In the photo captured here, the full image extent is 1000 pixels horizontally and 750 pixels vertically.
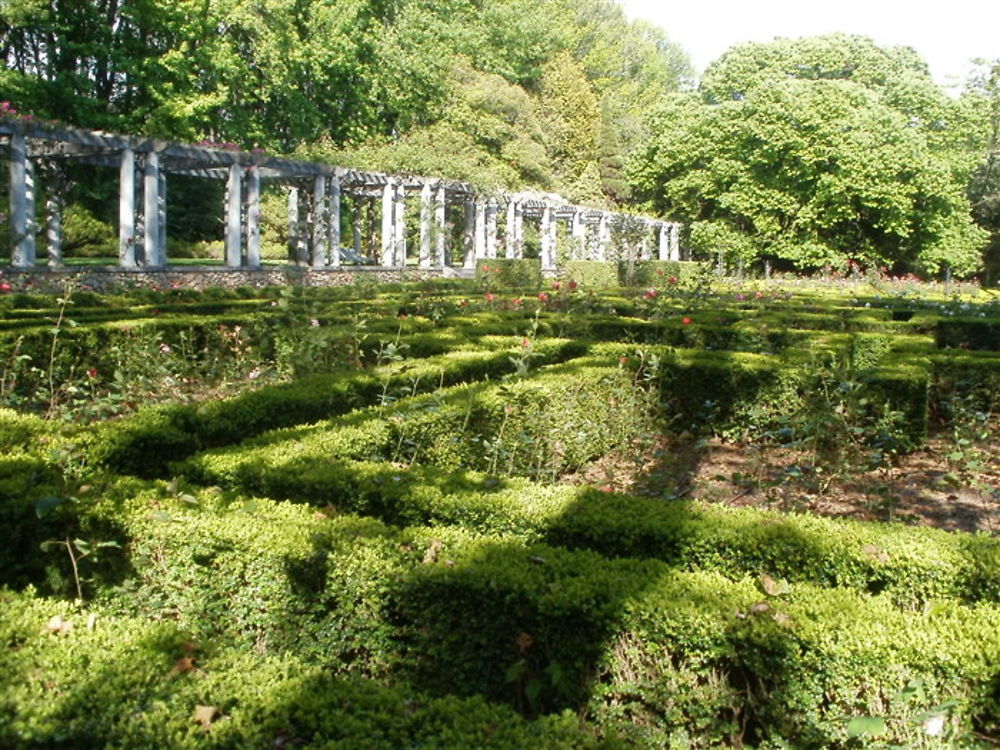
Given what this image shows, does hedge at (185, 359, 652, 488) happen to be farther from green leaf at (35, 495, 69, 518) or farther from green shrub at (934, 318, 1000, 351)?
green shrub at (934, 318, 1000, 351)

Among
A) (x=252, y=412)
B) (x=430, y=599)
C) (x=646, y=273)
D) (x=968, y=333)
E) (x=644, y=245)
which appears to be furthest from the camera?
(x=644, y=245)

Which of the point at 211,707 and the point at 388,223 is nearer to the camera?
the point at 211,707

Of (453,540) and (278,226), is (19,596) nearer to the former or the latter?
(453,540)

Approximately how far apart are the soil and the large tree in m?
22.8

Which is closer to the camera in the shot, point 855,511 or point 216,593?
point 216,593

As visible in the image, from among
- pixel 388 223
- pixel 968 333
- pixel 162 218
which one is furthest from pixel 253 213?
pixel 968 333

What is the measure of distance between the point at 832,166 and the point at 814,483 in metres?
28.1

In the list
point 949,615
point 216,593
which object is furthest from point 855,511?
point 216,593

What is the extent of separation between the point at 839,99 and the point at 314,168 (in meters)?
19.8

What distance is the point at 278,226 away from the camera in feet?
107

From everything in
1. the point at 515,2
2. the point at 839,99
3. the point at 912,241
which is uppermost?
the point at 515,2

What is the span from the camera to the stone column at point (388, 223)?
2244 centimetres

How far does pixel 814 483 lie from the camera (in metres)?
5.41

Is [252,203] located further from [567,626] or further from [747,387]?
[567,626]
